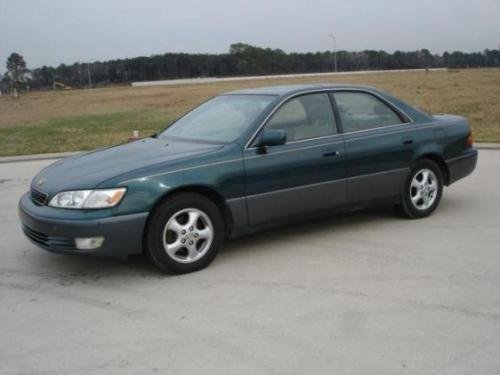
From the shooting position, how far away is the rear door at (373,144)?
5.89m

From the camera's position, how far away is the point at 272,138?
5.24 m

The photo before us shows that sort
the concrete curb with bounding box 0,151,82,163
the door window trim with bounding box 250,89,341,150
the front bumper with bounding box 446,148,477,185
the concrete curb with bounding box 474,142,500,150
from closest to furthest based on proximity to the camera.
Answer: the door window trim with bounding box 250,89,341,150 → the front bumper with bounding box 446,148,477,185 → the concrete curb with bounding box 474,142,500,150 → the concrete curb with bounding box 0,151,82,163

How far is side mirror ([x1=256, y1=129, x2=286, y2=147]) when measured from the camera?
5.24m

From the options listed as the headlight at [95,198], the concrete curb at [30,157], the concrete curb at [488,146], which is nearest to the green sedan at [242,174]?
the headlight at [95,198]

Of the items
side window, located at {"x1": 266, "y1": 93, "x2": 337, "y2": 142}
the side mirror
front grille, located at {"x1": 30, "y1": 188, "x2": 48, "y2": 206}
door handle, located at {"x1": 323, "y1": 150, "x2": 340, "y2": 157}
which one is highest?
side window, located at {"x1": 266, "y1": 93, "x2": 337, "y2": 142}

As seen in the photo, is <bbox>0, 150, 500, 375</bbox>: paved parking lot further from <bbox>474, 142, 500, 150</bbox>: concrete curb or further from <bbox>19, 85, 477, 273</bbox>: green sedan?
<bbox>474, 142, 500, 150</bbox>: concrete curb

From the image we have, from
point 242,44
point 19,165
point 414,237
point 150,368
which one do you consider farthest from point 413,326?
point 242,44

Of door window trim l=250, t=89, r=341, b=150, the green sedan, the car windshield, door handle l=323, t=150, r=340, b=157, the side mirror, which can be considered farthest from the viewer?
door handle l=323, t=150, r=340, b=157

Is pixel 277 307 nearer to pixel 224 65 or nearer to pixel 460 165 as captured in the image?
pixel 460 165

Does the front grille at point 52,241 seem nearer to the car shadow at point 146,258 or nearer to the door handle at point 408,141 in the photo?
the car shadow at point 146,258

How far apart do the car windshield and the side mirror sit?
Answer: 207 millimetres

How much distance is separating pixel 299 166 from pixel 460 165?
2.31 metres

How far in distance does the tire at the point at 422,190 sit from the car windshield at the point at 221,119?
179 cm

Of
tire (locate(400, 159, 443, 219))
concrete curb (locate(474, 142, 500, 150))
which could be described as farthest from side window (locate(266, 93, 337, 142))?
concrete curb (locate(474, 142, 500, 150))
